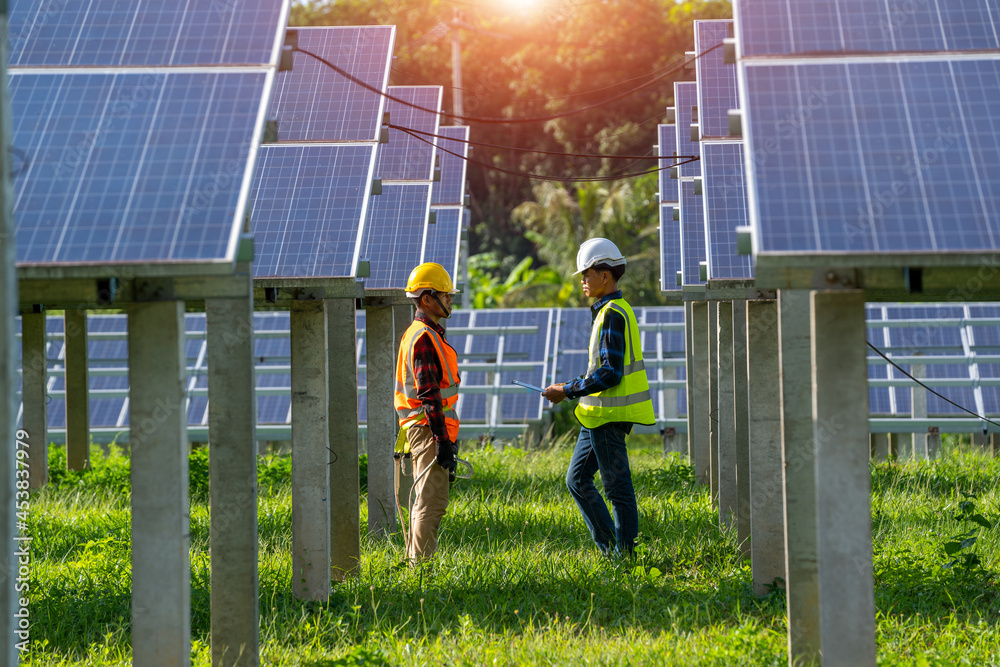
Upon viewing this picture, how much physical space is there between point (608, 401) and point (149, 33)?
3.85m

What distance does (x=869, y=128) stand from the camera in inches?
184

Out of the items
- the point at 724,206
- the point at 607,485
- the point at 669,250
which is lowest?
the point at 607,485

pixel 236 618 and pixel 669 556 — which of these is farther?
pixel 669 556

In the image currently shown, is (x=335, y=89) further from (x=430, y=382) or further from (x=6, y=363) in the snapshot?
(x=6, y=363)

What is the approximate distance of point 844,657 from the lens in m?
4.42

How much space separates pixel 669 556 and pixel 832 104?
3913 millimetres

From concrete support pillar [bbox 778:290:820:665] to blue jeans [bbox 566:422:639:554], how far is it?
237 centimetres

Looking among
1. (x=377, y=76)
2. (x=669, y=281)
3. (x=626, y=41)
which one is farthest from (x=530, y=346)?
(x=626, y=41)

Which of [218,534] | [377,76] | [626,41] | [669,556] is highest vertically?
[626,41]

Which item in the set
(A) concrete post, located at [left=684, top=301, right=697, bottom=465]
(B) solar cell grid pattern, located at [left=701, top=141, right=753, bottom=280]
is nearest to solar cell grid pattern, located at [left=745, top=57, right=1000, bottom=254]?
(B) solar cell grid pattern, located at [left=701, top=141, right=753, bottom=280]

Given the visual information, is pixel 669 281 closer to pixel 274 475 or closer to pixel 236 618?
pixel 274 475

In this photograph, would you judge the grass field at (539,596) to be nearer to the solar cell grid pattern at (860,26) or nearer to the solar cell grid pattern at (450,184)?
the solar cell grid pattern at (860,26)

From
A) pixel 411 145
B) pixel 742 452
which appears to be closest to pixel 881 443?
pixel 411 145

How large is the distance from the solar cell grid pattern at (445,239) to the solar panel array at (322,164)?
2.29 metres
